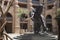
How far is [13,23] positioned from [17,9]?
12.3 ft

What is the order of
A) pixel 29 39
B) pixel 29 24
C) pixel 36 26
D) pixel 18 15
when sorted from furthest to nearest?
1. pixel 29 24
2. pixel 18 15
3. pixel 36 26
4. pixel 29 39

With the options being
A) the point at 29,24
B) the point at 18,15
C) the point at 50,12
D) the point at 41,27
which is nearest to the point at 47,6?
the point at 50,12

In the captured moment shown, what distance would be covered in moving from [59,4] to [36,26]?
107 feet

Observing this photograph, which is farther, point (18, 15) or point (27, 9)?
point (27, 9)

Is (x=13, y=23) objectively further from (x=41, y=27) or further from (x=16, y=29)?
(x=41, y=27)

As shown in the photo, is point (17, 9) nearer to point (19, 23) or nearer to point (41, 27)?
point (19, 23)

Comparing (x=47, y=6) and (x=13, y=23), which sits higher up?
(x=47, y=6)

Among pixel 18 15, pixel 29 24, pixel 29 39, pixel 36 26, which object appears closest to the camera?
pixel 29 39

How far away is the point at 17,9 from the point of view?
144ft

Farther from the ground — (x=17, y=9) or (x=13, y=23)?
(x=17, y=9)

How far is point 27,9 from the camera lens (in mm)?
47812

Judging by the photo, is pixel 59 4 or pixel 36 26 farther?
pixel 59 4

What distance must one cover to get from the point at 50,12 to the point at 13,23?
1030 centimetres

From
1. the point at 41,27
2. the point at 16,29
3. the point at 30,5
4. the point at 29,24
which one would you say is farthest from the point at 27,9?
the point at 41,27
